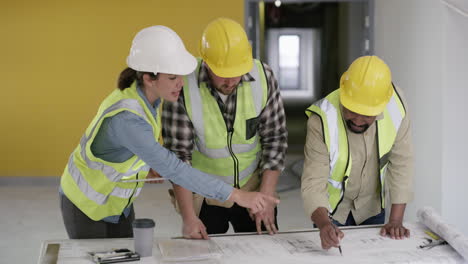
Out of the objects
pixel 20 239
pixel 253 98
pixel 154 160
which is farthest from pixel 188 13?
pixel 154 160

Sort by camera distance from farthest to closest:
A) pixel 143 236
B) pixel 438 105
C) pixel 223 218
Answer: pixel 438 105 → pixel 223 218 → pixel 143 236

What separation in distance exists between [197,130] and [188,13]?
199 inches

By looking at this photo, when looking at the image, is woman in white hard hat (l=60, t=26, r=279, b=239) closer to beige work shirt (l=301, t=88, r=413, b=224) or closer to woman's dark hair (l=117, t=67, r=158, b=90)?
woman's dark hair (l=117, t=67, r=158, b=90)

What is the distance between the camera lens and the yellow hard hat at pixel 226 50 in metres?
2.96

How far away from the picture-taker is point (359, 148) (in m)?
3.00

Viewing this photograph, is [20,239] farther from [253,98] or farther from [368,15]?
[368,15]

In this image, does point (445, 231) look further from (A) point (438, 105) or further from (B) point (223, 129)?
(A) point (438, 105)

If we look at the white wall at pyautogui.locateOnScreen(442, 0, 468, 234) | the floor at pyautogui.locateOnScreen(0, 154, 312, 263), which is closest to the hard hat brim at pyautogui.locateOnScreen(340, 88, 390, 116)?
the white wall at pyautogui.locateOnScreen(442, 0, 468, 234)

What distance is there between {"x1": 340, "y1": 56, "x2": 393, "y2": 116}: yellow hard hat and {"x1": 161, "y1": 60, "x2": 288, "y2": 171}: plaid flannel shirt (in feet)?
1.27

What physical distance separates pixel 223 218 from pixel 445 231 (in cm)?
101

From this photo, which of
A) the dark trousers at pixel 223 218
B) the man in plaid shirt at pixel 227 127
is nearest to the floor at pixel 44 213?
the dark trousers at pixel 223 218

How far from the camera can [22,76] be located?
8109mm

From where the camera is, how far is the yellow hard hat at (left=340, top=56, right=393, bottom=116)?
2.86 meters

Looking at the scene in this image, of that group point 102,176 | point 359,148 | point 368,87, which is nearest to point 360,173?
point 359,148
